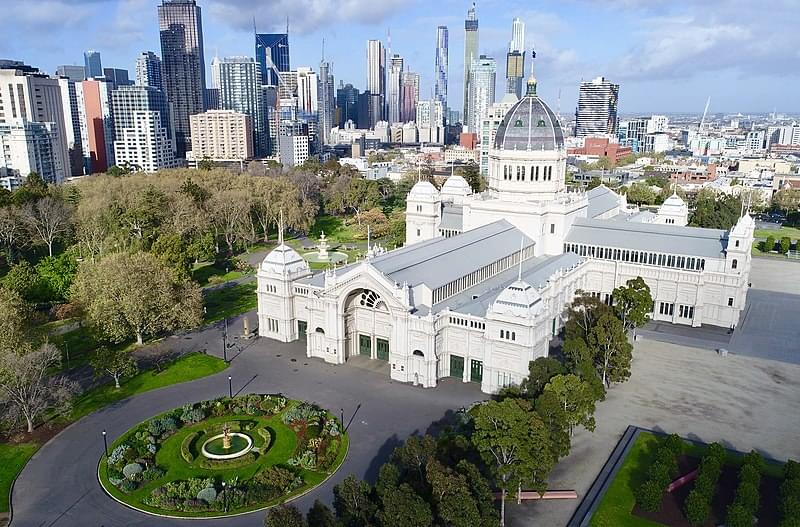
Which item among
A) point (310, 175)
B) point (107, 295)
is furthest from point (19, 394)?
point (310, 175)

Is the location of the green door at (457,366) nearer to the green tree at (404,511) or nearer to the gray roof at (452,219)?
the green tree at (404,511)

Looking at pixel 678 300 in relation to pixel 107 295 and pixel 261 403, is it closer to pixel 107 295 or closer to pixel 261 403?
pixel 261 403

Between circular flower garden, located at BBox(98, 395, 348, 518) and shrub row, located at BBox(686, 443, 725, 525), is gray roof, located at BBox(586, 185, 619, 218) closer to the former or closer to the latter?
shrub row, located at BBox(686, 443, 725, 525)

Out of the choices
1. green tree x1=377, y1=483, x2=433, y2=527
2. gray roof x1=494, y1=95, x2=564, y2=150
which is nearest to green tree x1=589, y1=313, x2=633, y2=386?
green tree x1=377, y1=483, x2=433, y2=527

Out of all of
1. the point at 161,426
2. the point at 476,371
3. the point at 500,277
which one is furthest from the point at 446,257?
the point at 161,426

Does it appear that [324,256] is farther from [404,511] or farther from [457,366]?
[404,511]
